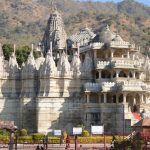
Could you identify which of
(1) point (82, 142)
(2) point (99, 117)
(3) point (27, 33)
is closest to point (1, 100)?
(2) point (99, 117)

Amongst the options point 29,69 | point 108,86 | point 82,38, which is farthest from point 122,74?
point 82,38

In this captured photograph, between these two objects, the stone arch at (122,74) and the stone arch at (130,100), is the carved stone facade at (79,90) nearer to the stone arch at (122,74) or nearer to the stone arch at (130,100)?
the stone arch at (130,100)

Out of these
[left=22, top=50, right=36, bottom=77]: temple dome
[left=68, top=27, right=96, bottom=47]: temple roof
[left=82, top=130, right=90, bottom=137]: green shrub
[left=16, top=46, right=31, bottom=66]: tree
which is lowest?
[left=82, top=130, right=90, bottom=137]: green shrub

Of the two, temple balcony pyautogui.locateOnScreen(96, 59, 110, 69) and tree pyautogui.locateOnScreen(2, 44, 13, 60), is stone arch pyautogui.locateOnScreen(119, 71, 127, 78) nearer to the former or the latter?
temple balcony pyautogui.locateOnScreen(96, 59, 110, 69)

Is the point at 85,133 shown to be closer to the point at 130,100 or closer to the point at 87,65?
the point at 130,100

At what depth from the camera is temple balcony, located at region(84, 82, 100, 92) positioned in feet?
203

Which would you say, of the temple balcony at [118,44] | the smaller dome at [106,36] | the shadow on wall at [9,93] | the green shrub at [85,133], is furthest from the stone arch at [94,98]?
the shadow on wall at [9,93]

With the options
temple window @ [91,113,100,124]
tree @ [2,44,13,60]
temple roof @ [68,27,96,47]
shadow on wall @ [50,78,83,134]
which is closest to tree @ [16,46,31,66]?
tree @ [2,44,13,60]

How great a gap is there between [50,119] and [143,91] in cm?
1135

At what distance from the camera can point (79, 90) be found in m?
64.2

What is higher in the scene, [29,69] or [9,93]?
[29,69]

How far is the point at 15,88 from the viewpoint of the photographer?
6581 cm

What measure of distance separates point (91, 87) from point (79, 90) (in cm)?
245

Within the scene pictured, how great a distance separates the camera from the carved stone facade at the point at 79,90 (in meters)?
61.3
